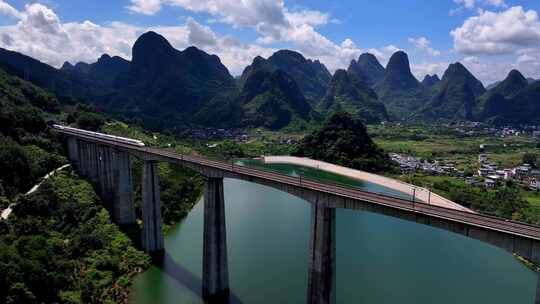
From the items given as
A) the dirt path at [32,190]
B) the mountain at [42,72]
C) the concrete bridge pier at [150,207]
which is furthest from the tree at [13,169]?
the mountain at [42,72]

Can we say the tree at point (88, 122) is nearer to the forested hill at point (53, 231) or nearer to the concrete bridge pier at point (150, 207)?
the forested hill at point (53, 231)

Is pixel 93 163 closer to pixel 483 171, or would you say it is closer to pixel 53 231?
pixel 53 231

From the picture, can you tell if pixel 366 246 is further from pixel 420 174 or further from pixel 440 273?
pixel 420 174

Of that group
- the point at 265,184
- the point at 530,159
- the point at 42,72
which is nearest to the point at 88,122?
the point at 265,184

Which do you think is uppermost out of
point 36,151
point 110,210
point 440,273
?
point 36,151

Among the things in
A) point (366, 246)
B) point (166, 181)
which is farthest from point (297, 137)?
point (366, 246)

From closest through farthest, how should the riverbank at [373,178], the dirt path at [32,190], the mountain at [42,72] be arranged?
the dirt path at [32,190], the riverbank at [373,178], the mountain at [42,72]
